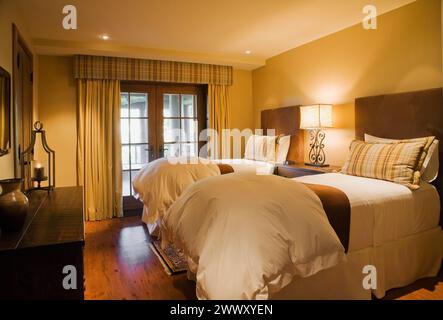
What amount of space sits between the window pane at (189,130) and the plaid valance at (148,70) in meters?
0.68

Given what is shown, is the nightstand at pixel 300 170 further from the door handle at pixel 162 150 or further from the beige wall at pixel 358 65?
the door handle at pixel 162 150

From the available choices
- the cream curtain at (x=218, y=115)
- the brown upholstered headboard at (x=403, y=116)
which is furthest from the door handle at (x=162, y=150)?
the brown upholstered headboard at (x=403, y=116)

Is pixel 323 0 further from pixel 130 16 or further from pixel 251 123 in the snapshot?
pixel 251 123

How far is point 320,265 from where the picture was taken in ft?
5.55

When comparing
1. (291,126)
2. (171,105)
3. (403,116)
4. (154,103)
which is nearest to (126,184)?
(154,103)

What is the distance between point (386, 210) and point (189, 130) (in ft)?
11.7

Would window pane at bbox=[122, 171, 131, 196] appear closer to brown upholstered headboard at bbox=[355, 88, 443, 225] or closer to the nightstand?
the nightstand

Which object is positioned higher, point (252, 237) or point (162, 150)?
point (162, 150)

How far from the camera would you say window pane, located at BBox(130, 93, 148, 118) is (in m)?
4.79

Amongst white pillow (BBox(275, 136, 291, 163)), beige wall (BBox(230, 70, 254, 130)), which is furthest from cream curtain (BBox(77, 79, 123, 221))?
white pillow (BBox(275, 136, 291, 163))

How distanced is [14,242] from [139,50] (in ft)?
11.7

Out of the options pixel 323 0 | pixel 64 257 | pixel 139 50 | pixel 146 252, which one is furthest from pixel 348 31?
pixel 64 257

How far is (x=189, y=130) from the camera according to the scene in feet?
17.1

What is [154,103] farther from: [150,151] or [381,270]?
[381,270]
